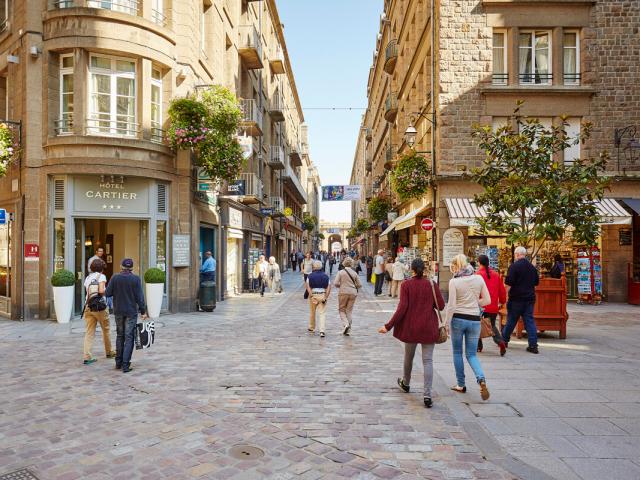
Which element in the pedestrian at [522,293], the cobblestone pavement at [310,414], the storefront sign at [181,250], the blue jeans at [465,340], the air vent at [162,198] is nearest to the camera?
the cobblestone pavement at [310,414]

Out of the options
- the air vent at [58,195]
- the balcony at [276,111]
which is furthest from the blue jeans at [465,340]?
the balcony at [276,111]

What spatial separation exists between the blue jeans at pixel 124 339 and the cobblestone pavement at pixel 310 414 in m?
0.23

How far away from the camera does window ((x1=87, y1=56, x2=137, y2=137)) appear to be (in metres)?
13.1

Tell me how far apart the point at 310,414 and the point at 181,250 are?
32.8 ft

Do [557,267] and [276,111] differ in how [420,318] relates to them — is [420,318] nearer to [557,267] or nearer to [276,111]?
[557,267]

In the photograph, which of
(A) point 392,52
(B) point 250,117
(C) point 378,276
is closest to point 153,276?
(C) point 378,276

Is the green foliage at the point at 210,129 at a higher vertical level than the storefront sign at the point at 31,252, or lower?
higher

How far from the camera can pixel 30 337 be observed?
1045 centimetres

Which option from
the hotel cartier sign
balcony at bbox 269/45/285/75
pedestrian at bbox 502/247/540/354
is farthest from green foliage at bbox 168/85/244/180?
balcony at bbox 269/45/285/75

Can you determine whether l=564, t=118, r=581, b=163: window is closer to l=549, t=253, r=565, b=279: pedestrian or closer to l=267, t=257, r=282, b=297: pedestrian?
l=549, t=253, r=565, b=279: pedestrian

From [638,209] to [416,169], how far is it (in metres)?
7.65

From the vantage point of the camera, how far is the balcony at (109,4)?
42.6 ft

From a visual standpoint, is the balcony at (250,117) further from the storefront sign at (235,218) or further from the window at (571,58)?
the window at (571,58)

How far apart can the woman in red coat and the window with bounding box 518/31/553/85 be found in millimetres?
14817
